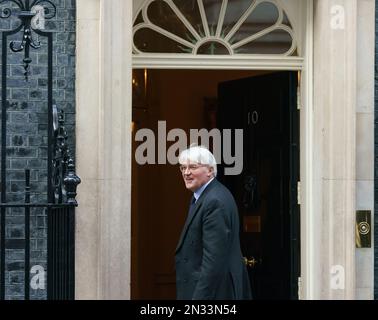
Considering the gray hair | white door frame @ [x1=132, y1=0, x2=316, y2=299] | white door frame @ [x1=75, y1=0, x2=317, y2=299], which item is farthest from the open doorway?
the gray hair

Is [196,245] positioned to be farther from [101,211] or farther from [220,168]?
[220,168]

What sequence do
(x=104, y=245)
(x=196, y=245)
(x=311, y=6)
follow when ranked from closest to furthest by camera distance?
(x=196, y=245)
(x=104, y=245)
(x=311, y=6)

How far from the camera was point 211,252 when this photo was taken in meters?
6.68

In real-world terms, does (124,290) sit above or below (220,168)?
below

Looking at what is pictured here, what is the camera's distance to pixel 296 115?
8.72 m

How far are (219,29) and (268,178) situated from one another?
1459 millimetres

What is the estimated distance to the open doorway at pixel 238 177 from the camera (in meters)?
8.96

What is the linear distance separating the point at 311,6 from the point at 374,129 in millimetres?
1107

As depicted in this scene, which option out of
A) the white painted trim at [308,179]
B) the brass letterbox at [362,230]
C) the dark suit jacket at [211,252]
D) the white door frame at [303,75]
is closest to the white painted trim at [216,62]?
the white door frame at [303,75]

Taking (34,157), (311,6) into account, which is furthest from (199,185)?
(311,6)

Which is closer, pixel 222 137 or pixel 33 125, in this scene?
pixel 33 125

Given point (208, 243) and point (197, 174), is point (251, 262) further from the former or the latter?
point (208, 243)

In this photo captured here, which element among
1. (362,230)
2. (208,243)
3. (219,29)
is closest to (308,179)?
(362,230)

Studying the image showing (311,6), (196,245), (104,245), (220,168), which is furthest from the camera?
(220,168)
